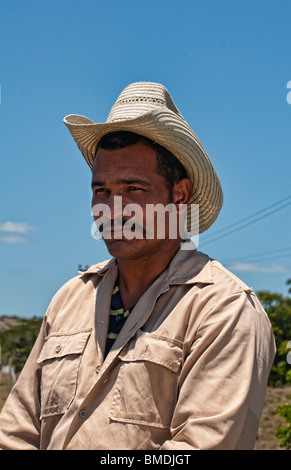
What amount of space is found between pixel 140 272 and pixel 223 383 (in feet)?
2.44

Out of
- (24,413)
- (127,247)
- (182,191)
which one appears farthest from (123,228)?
(24,413)

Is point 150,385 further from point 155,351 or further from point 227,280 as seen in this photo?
point 227,280

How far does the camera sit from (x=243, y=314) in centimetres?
230

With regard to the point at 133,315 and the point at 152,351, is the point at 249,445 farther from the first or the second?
the point at 133,315

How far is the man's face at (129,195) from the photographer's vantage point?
102 inches

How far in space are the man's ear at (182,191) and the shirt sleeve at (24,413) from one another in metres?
0.91

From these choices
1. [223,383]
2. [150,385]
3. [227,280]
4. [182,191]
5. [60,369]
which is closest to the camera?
[223,383]

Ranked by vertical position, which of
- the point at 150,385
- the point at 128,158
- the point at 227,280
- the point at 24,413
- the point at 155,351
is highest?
the point at 128,158

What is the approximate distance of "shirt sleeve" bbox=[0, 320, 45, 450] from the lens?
106 inches

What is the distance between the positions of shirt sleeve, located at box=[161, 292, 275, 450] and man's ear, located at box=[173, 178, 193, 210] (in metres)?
0.65

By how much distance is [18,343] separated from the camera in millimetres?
15875

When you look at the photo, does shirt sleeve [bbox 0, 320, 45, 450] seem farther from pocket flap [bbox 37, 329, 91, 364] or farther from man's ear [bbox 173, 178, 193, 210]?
man's ear [bbox 173, 178, 193, 210]

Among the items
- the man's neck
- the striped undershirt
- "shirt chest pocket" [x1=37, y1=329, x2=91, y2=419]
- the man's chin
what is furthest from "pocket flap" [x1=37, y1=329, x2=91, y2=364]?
the man's chin

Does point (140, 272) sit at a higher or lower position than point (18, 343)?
lower
